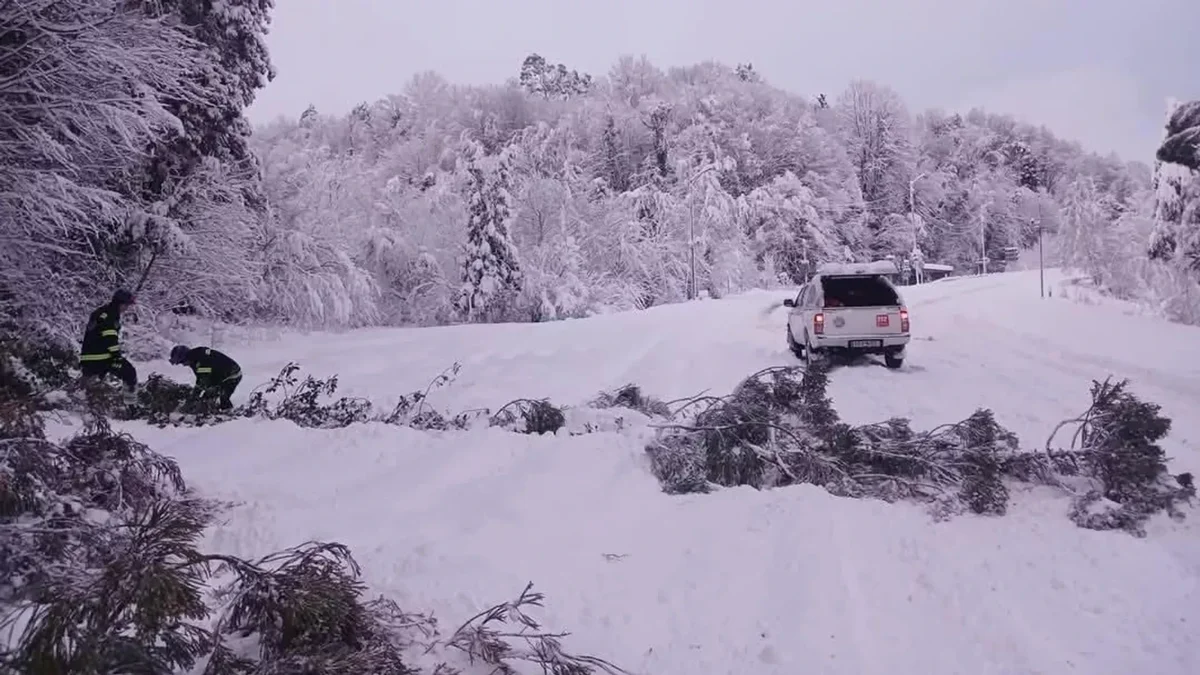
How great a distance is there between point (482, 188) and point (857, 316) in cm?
2303

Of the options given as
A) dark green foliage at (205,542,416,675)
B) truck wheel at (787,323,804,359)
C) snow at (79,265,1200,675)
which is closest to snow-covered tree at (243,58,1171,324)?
truck wheel at (787,323,804,359)

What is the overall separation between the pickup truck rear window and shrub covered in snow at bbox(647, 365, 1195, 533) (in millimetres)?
6778

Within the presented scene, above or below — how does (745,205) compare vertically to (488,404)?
A: above

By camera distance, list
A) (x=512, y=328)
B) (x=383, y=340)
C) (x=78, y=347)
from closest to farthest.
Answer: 1. (x=78, y=347)
2. (x=383, y=340)
3. (x=512, y=328)

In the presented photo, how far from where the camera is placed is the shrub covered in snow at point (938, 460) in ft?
17.5

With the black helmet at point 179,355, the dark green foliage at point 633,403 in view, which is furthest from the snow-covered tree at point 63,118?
the dark green foliage at point 633,403

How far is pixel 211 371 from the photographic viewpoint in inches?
364

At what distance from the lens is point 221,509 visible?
515cm

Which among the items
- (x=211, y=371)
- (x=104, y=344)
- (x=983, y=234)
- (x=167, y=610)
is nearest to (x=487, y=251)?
(x=211, y=371)

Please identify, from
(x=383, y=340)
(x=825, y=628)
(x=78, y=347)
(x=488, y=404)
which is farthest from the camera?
(x=383, y=340)

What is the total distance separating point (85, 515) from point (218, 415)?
15.1 feet

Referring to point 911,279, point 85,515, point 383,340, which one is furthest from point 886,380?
point 911,279

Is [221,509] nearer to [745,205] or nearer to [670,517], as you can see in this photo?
[670,517]

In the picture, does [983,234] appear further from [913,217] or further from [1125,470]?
[1125,470]
